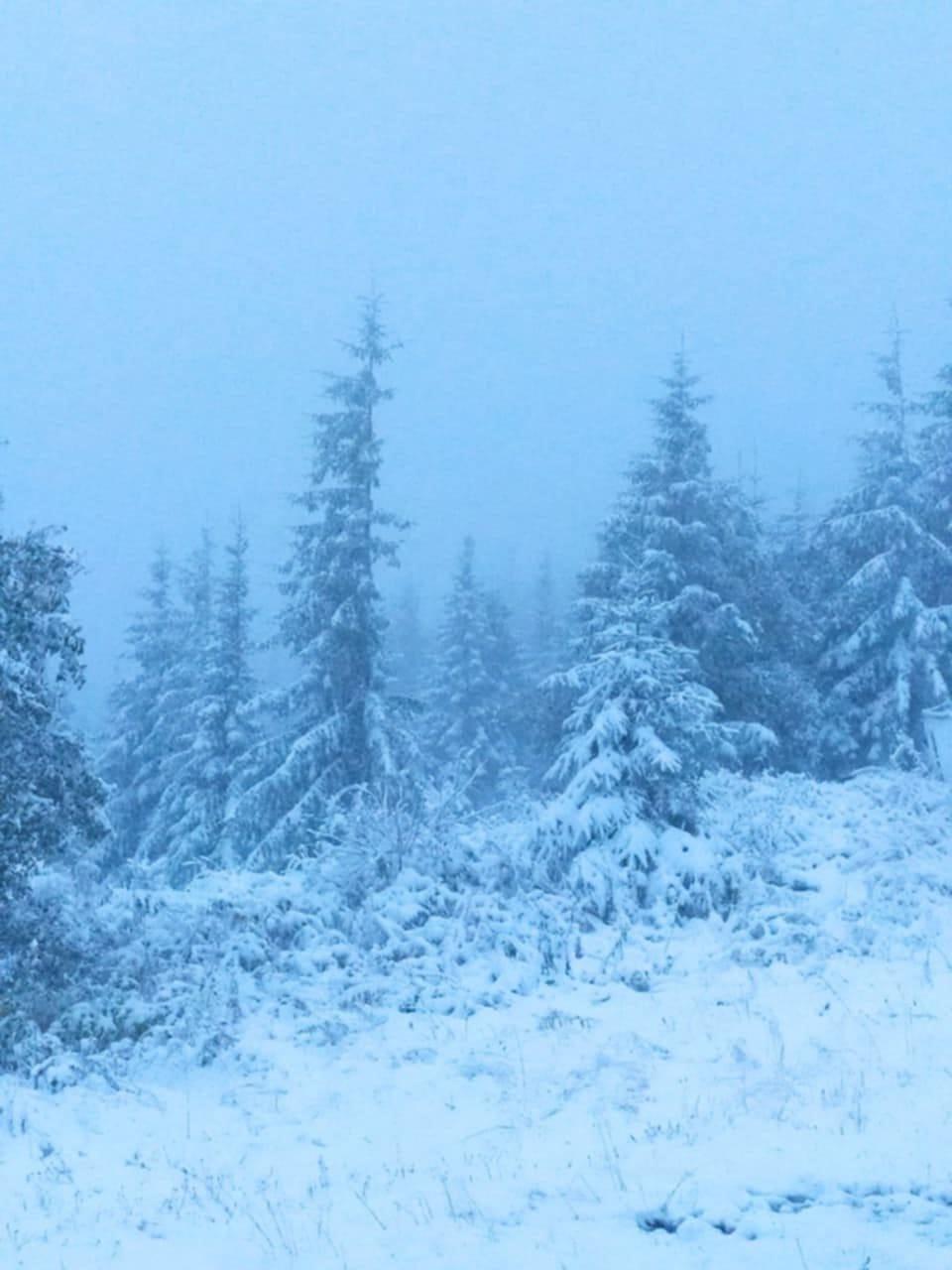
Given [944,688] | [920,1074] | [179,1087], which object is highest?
[944,688]

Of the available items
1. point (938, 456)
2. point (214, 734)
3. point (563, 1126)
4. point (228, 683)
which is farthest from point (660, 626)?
point (563, 1126)

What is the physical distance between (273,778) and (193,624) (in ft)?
49.5

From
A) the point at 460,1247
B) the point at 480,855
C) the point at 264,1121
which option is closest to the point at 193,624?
the point at 480,855

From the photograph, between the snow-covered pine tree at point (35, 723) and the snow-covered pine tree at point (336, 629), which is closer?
the snow-covered pine tree at point (35, 723)

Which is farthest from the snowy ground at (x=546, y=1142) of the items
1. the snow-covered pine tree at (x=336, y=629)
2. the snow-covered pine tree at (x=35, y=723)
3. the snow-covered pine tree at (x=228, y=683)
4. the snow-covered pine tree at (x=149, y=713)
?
the snow-covered pine tree at (x=149, y=713)

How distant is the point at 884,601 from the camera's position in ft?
88.6

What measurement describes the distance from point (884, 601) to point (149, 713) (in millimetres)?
21909

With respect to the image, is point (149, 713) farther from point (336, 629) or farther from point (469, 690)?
point (336, 629)

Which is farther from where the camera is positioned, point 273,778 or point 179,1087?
point 273,778

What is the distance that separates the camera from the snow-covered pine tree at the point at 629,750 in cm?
1320

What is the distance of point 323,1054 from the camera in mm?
9508

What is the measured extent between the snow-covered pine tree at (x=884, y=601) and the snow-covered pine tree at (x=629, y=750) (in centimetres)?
1383

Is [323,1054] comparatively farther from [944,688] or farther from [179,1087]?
[944,688]

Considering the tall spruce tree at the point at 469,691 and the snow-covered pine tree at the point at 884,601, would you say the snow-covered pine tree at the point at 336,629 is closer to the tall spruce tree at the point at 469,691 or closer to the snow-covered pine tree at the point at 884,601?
the snow-covered pine tree at the point at 884,601
